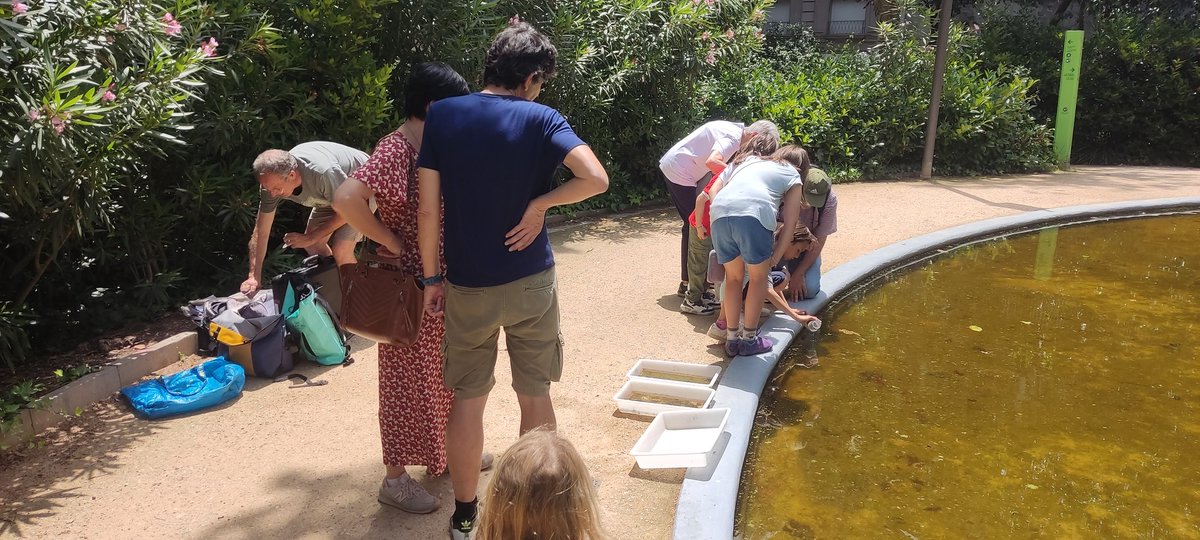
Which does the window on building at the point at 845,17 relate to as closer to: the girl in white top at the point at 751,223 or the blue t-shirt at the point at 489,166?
the girl in white top at the point at 751,223

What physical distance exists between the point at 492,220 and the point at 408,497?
4.02 feet

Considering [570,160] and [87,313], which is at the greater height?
[570,160]

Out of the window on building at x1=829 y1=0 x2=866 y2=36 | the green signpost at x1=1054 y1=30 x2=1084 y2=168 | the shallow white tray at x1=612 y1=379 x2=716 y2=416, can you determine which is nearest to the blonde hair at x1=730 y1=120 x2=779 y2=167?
the shallow white tray at x1=612 y1=379 x2=716 y2=416

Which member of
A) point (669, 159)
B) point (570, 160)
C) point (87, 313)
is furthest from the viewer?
point (669, 159)

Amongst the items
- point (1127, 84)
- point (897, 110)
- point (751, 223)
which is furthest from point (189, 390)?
point (1127, 84)

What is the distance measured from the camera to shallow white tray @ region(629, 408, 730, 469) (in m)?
3.63

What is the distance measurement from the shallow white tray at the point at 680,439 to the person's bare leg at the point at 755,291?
981mm

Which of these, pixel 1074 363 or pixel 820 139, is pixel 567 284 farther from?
pixel 820 139

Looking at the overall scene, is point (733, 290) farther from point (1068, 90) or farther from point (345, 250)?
point (1068, 90)

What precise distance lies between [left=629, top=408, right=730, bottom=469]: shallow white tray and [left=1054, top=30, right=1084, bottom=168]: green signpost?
10846mm

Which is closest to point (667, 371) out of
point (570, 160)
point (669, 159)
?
point (669, 159)

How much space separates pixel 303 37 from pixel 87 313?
92.4 inches

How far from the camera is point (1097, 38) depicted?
1426cm

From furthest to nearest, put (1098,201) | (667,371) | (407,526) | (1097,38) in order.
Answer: (1097,38) < (1098,201) < (667,371) < (407,526)
